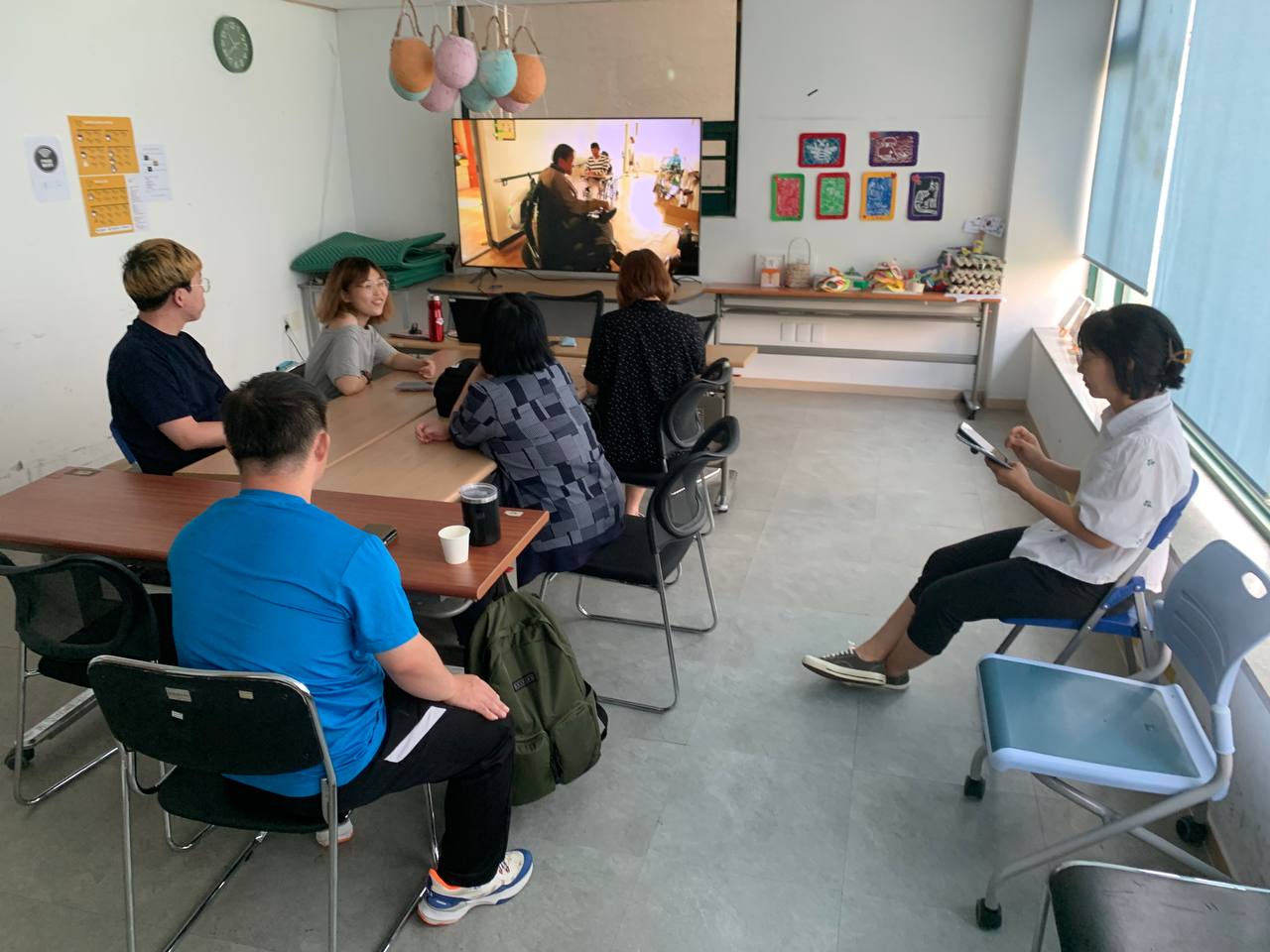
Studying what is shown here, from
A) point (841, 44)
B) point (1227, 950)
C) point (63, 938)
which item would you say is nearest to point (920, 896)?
point (1227, 950)

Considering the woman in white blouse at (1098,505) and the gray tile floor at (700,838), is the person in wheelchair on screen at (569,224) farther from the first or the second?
the woman in white blouse at (1098,505)

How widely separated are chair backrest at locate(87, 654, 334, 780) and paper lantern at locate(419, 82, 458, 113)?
8.77ft

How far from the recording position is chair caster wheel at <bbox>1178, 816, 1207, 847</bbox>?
7.16 feet

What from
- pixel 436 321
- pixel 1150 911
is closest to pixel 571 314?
pixel 436 321

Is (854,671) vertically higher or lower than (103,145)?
lower

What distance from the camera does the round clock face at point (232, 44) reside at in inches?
207

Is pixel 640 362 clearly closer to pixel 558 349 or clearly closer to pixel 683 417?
pixel 683 417

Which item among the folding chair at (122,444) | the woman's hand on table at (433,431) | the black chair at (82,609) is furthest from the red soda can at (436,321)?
the black chair at (82,609)

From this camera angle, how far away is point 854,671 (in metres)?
2.80

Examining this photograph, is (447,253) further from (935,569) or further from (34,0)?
(935,569)

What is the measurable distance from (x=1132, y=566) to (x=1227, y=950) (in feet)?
3.42

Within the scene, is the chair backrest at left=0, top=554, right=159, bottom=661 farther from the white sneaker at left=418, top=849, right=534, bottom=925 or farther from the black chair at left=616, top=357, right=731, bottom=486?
the black chair at left=616, top=357, right=731, bottom=486

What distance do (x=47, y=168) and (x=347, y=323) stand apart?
2.05m

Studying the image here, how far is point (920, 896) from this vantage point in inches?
81.4
